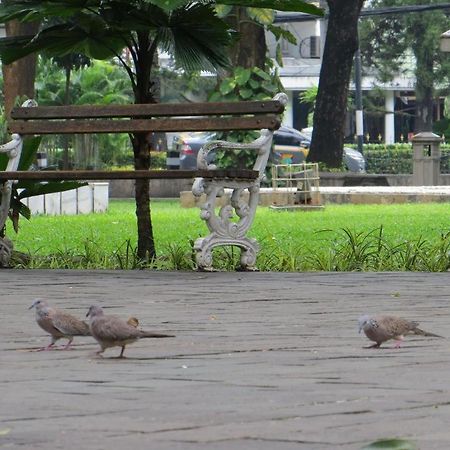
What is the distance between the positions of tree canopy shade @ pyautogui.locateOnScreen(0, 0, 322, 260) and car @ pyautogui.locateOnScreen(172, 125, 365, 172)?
2744cm

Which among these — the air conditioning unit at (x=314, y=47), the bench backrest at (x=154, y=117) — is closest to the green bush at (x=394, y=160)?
the air conditioning unit at (x=314, y=47)

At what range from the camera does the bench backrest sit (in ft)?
34.0

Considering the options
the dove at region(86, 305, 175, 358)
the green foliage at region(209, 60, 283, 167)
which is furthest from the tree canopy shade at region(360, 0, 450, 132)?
the dove at region(86, 305, 175, 358)

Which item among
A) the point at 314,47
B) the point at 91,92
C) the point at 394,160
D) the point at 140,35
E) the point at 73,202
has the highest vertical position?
the point at 314,47

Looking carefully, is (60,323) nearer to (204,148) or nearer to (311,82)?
(204,148)

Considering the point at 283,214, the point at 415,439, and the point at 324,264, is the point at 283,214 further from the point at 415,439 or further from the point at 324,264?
the point at 415,439

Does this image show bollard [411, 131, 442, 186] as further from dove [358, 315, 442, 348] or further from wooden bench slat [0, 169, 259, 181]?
dove [358, 315, 442, 348]

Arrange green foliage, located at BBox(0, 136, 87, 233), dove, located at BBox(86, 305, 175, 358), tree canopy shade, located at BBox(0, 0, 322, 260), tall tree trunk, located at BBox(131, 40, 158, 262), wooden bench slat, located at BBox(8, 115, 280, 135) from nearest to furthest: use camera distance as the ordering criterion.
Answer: dove, located at BBox(86, 305, 175, 358), wooden bench slat, located at BBox(8, 115, 280, 135), tree canopy shade, located at BBox(0, 0, 322, 260), tall tree trunk, located at BBox(131, 40, 158, 262), green foliage, located at BBox(0, 136, 87, 233)

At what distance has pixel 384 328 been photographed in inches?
228

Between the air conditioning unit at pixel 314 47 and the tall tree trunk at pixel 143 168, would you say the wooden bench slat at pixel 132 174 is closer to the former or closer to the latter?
the tall tree trunk at pixel 143 168

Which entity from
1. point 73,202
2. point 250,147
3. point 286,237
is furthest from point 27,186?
point 73,202

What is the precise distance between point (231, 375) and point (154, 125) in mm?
5398

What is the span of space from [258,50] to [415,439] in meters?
25.7

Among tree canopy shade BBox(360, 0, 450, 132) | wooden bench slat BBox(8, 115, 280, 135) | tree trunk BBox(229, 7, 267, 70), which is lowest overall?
wooden bench slat BBox(8, 115, 280, 135)
